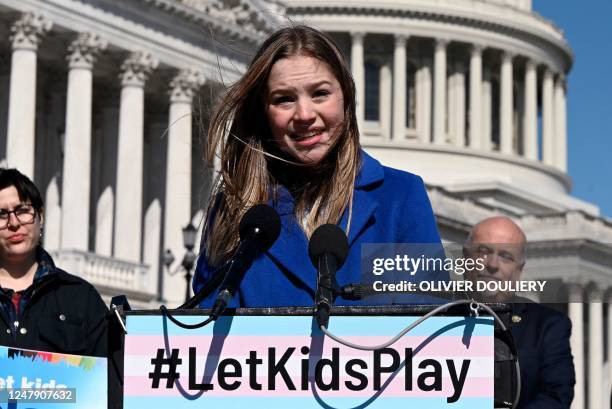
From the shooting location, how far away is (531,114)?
11194 centimetres

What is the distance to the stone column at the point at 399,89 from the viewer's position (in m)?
106

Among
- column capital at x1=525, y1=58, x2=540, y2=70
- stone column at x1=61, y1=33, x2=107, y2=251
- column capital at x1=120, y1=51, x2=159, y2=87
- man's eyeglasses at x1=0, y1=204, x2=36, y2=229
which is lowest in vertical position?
man's eyeglasses at x1=0, y1=204, x2=36, y2=229

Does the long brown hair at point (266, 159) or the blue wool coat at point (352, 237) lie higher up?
the long brown hair at point (266, 159)

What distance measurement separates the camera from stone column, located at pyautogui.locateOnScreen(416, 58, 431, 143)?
107m

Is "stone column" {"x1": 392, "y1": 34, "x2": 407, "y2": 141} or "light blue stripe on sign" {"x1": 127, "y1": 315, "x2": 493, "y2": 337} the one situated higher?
"stone column" {"x1": 392, "y1": 34, "x2": 407, "y2": 141}

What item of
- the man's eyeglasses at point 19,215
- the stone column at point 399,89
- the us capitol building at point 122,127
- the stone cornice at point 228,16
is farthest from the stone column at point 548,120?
the man's eyeglasses at point 19,215

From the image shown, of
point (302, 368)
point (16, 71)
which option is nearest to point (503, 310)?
point (302, 368)

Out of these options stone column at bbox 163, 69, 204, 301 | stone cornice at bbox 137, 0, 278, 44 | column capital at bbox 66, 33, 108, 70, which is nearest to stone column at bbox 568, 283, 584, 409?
column capital at bbox 66, 33, 108, 70

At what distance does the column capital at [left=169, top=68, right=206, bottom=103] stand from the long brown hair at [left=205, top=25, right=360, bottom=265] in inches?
1998

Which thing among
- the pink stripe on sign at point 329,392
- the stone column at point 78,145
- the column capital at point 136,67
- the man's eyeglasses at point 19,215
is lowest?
the pink stripe on sign at point 329,392

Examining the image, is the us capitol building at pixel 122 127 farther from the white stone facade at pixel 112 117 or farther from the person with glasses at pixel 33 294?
the person with glasses at pixel 33 294

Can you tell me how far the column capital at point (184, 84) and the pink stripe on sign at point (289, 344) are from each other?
51.8 metres

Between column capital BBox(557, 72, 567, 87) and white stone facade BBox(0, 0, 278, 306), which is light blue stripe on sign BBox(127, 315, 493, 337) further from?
column capital BBox(557, 72, 567, 87)

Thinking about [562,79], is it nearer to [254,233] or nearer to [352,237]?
[352,237]
